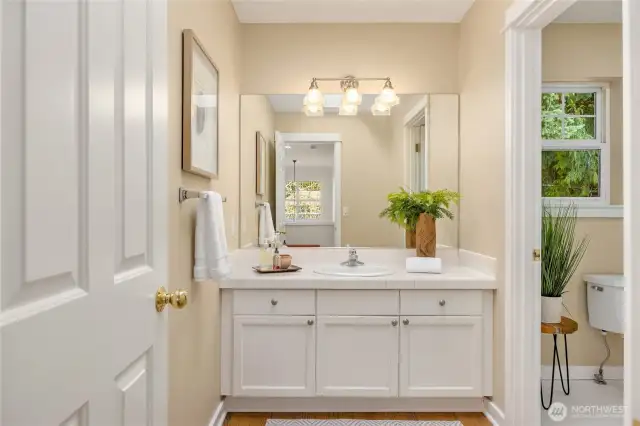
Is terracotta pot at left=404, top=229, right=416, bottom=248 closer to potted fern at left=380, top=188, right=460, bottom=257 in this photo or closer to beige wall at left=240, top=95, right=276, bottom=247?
potted fern at left=380, top=188, right=460, bottom=257

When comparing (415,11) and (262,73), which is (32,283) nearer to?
(262,73)

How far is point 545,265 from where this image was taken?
2438 millimetres

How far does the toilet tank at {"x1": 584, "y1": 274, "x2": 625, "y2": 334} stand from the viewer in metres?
2.91

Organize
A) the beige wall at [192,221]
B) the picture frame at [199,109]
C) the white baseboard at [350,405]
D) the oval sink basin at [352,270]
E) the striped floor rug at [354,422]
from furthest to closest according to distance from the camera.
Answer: the oval sink basin at [352,270]
the white baseboard at [350,405]
the striped floor rug at [354,422]
the picture frame at [199,109]
the beige wall at [192,221]

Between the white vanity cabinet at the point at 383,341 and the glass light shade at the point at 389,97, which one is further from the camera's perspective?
the glass light shade at the point at 389,97

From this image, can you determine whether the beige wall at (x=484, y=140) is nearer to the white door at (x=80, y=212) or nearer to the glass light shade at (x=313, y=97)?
the glass light shade at (x=313, y=97)

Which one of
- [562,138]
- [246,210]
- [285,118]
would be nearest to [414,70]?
[285,118]

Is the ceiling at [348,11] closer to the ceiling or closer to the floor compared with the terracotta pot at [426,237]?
closer to the ceiling

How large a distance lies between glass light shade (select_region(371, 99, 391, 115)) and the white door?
6.99 ft

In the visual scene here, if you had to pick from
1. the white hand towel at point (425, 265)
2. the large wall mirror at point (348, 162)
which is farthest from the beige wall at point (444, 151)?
the white hand towel at point (425, 265)

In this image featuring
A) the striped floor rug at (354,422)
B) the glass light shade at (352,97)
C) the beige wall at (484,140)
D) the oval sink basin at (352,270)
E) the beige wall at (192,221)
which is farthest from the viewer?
the glass light shade at (352,97)

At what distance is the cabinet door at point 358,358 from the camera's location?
2.45m

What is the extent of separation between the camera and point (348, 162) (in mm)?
3043

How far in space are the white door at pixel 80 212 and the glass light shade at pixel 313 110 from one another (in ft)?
6.46
